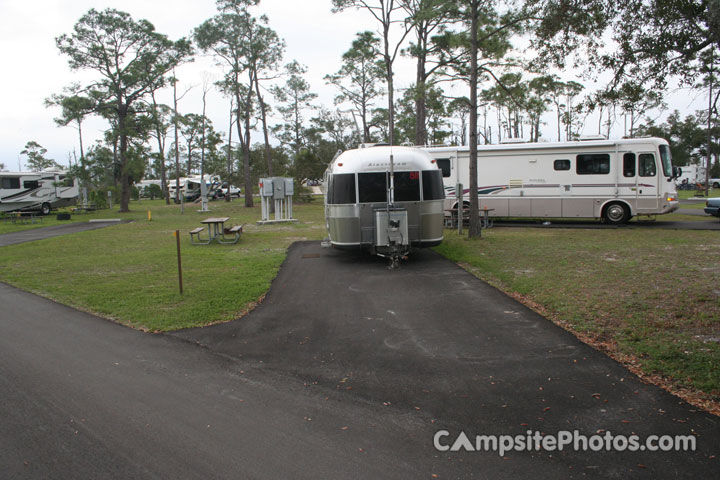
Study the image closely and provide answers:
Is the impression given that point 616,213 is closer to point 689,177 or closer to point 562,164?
point 562,164

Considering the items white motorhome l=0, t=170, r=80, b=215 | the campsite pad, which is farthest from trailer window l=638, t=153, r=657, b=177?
white motorhome l=0, t=170, r=80, b=215

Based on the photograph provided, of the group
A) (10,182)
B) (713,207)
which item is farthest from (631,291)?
(10,182)

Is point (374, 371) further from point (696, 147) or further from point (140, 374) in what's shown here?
point (696, 147)

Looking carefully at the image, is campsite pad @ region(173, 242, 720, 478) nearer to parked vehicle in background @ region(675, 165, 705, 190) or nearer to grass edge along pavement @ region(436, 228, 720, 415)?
grass edge along pavement @ region(436, 228, 720, 415)

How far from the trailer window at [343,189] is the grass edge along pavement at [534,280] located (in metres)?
2.11

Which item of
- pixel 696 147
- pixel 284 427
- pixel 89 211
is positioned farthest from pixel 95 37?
pixel 696 147

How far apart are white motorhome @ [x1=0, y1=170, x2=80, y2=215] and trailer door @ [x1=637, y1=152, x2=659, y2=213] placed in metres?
35.0

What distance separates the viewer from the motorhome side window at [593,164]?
17.5 meters

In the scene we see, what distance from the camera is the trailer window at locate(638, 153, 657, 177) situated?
16938mm

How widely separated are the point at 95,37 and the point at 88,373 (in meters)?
33.9

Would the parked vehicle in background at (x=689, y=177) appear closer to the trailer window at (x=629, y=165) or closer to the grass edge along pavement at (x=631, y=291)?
the trailer window at (x=629, y=165)

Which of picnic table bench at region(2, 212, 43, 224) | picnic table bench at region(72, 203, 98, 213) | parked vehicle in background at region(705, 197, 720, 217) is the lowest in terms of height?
parked vehicle in background at region(705, 197, 720, 217)

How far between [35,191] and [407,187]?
3100 cm

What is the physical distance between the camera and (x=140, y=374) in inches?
195
